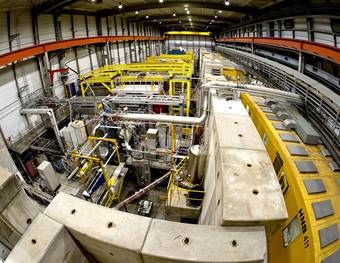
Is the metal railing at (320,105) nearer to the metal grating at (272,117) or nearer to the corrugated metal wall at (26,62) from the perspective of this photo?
the metal grating at (272,117)

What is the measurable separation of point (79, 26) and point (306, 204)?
17535 mm

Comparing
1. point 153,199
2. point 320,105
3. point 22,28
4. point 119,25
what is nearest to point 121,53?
point 119,25

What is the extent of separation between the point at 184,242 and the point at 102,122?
6420 millimetres

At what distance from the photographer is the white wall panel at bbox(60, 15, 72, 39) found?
42.2 ft

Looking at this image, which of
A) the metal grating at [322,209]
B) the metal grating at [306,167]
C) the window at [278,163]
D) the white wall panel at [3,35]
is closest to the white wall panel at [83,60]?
the white wall panel at [3,35]

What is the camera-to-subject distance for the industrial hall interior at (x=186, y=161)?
213 centimetres

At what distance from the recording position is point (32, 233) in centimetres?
218

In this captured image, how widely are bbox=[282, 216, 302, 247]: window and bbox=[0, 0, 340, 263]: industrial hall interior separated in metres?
0.02

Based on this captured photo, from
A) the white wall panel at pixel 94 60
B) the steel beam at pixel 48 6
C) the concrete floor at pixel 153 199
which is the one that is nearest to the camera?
the concrete floor at pixel 153 199

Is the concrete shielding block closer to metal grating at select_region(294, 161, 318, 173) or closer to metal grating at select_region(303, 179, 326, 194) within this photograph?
metal grating at select_region(303, 179, 326, 194)

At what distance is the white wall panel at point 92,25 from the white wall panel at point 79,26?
828 mm

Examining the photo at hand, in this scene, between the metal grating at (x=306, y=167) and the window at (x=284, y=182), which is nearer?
the metal grating at (x=306, y=167)

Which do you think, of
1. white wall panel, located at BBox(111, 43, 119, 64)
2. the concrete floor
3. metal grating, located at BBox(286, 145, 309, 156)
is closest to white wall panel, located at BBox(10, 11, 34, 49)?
the concrete floor

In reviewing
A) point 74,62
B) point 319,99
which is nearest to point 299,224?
point 319,99
